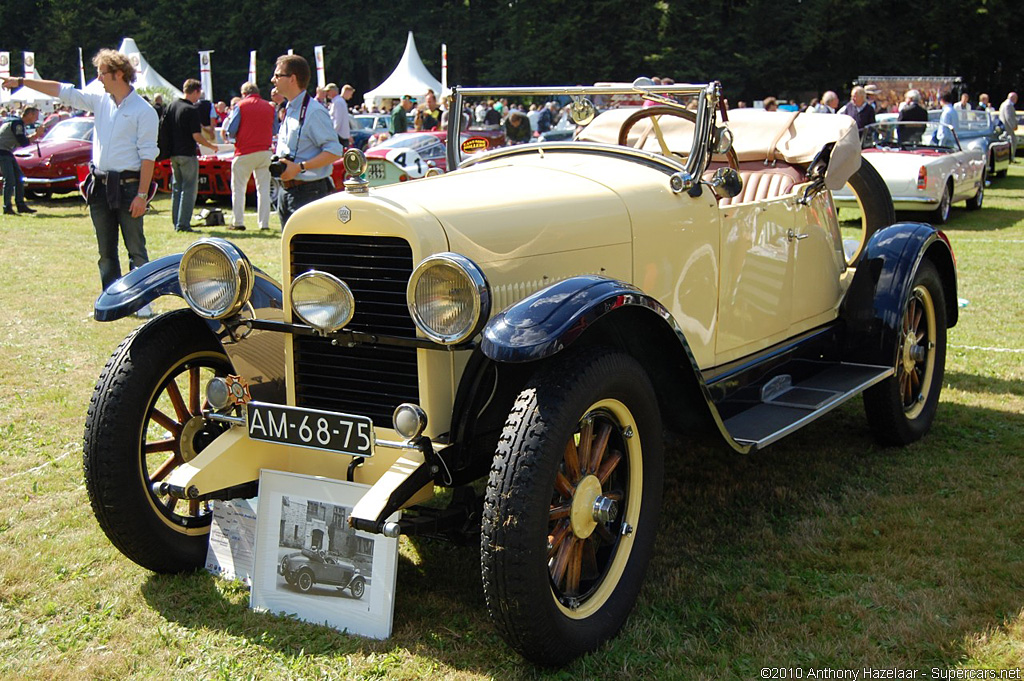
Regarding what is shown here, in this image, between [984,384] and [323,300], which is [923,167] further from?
[323,300]

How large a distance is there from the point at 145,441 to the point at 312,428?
86cm

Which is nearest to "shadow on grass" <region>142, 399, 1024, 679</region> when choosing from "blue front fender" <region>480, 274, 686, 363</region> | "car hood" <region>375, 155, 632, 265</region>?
"blue front fender" <region>480, 274, 686, 363</region>

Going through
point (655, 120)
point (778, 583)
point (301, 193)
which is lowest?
point (778, 583)

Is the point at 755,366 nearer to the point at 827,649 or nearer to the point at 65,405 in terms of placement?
the point at 827,649

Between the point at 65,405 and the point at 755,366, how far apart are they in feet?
12.6

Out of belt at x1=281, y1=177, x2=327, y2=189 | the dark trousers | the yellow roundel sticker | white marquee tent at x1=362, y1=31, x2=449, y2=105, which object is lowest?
the dark trousers

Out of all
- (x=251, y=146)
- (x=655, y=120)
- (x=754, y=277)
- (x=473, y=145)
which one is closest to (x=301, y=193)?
(x=473, y=145)

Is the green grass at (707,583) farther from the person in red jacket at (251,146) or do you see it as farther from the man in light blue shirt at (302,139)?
the person in red jacket at (251,146)

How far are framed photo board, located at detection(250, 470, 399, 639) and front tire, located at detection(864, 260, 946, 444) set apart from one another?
274 centimetres

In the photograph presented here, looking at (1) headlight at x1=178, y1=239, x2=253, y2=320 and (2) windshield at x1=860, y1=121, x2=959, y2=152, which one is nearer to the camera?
(1) headlight at x1=178, y1=239, x2=253, y2=320

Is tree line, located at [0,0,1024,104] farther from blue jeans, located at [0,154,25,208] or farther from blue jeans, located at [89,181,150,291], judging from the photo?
blue jeans, located at [89,181,150,291]

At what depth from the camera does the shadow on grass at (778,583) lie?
300cm

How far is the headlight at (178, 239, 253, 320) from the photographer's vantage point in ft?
10.9

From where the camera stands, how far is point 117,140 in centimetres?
639
